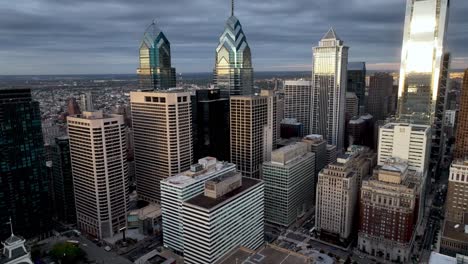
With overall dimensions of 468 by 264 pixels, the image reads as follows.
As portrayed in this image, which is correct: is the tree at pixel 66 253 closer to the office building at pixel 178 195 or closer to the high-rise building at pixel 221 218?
the office building at pixel 178 195

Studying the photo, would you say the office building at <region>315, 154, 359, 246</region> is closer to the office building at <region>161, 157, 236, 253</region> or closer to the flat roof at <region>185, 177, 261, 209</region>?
the flat roof at <region>185, 177, 261, 209</region>

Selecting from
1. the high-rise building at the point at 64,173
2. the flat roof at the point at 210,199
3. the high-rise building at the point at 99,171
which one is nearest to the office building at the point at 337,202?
the flat roof at the point at 210,199

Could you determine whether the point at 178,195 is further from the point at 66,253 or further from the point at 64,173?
the point at 64,173

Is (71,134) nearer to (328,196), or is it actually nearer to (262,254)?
(262,254)

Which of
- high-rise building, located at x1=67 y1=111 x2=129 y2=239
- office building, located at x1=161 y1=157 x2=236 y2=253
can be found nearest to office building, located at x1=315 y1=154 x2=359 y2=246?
office building, located at x1=161 y1=157 x2=236 y2=253

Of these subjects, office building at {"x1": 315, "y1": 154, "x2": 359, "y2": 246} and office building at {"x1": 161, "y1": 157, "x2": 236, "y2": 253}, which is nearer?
office building at {"x1": 161, "y1": 157, "x2": 236, "y2": 253}

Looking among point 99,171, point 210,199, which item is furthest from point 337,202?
point 99,171
